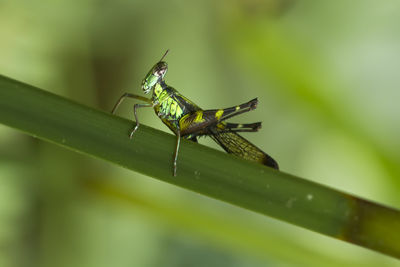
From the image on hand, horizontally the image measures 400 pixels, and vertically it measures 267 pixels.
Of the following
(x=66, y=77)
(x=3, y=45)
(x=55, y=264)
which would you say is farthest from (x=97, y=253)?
(x=3, y=45)

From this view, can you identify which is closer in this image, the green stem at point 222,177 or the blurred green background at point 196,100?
the green stem at point 222,177

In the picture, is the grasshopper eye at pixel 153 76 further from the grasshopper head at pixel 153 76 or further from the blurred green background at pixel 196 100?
the blurred green background at pixel 196 100

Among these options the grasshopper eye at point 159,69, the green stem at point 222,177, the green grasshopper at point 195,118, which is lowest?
the green stem at point 222,177

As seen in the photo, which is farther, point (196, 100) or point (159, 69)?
point (196, 100)

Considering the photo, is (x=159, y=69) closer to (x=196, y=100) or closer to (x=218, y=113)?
(x=218, y=113)

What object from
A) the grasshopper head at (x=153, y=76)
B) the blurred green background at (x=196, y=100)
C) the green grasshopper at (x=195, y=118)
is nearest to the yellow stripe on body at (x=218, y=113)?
the green grasshopper at (x=195, y=118)

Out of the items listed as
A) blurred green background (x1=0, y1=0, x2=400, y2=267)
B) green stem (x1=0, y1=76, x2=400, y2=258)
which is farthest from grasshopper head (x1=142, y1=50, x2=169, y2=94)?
green stem (x1=0, y1=76, x2=400, y2=258)

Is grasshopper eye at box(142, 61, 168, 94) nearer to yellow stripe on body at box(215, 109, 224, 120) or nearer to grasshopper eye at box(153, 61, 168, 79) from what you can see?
grasshopper eye at box(153, 61, 168, 79)

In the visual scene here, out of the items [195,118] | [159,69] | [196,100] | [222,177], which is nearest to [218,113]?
[195,118]
